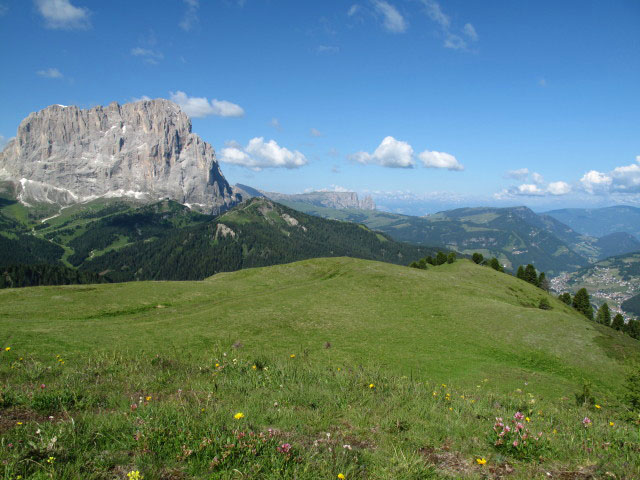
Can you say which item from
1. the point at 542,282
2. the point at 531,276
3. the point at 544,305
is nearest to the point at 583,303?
the point at 531,276

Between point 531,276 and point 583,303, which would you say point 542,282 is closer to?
point 531,276

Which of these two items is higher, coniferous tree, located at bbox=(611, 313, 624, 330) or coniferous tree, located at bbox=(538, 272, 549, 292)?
coniferous tree, located at bbox=(538, 272, 549, 292)

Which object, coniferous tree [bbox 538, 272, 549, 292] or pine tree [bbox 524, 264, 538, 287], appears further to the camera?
coniferous tree [bbox 538, 272, 549, 292]

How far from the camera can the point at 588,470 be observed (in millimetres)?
6094

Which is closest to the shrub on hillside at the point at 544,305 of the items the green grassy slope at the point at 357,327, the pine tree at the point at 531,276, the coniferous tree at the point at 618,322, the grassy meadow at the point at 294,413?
the green grassy slope at the point at 357,327

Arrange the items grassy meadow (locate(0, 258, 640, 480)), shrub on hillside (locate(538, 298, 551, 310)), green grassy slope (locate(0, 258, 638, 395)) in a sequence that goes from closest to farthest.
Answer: grassy meadow (locate(0, 258, 640, 480)) < green grassy slope (locate(0, 258, 638, 395)) < shrub on hillside (locate(538, 298, 551, 310))

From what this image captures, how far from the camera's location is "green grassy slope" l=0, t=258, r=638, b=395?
80.0ft

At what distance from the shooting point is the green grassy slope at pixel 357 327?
24391 mm

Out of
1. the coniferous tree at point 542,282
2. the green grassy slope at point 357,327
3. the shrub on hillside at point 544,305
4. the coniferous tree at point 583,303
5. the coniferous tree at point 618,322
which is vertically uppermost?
the green grassy slope at point 357,327

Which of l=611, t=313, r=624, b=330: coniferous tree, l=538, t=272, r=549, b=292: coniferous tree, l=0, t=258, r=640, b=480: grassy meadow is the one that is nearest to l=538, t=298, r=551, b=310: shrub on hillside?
l=0, t=258, r=640, b=480: grassy meadow

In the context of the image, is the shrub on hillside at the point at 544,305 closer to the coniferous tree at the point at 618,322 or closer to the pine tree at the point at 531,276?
the coniferous tree at the point at 618,322

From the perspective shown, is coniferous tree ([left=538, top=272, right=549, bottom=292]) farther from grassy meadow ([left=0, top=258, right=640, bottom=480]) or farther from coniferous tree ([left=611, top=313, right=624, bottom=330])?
grassy meadow ([left=0, top=258, right=640, bottom=480])

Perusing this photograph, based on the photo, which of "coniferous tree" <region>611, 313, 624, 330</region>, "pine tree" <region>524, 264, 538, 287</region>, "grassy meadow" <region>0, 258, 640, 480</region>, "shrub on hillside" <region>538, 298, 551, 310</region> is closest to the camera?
"grassy meadow" <region>0, 258, 640, 480</region>

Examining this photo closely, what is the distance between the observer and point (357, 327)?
31750 mm
